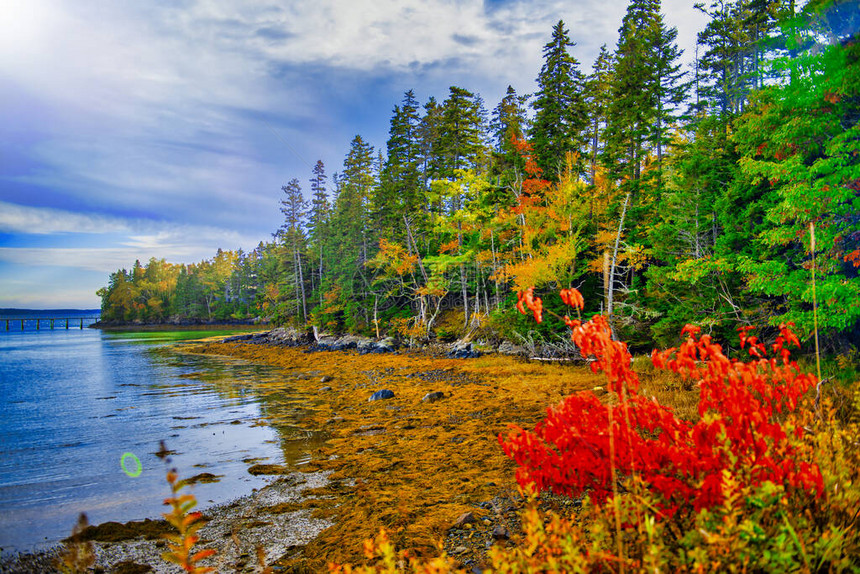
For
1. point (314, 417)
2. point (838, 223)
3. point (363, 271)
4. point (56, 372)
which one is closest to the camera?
point (838, 223)

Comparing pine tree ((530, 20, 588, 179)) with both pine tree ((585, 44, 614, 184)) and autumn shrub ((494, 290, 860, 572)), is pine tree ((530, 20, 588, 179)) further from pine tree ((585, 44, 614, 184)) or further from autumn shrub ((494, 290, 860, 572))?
autumn shrub ((494, 290, 860, 572))

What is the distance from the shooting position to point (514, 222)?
2238 centimetres

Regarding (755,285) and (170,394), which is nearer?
(755,285)

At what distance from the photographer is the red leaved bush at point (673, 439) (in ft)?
8.71

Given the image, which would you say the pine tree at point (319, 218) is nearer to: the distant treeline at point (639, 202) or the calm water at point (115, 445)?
the distant treeline at point (639, 202)

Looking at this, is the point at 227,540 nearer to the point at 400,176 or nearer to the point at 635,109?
the point at 635,109

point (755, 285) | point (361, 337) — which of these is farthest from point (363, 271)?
point (755, 285)

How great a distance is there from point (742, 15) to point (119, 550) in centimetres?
4124

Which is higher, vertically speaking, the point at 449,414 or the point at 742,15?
the point at 742,15

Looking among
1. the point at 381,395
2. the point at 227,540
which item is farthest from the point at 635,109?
the point at 227,540

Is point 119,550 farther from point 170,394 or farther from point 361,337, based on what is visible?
point 361,337

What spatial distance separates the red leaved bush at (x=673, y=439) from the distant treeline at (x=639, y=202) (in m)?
1.69

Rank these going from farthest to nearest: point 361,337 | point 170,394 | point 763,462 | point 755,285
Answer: point 361,337 → point 170,394 → point 755,285 → point 763,462

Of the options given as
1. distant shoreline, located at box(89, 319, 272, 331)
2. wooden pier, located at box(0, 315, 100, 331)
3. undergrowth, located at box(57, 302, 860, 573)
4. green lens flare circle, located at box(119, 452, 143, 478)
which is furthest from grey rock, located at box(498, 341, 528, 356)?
wooden pier, located at box(0, 315, 100, 331)
